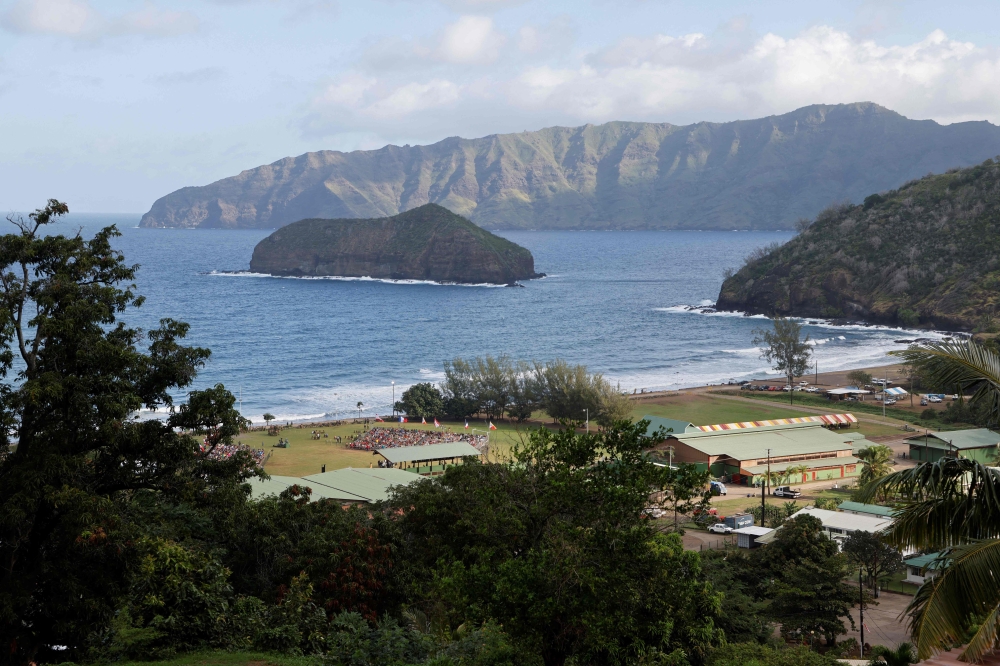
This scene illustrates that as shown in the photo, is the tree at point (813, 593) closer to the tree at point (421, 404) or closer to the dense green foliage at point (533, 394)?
the dense green foliage at point (533, 394)

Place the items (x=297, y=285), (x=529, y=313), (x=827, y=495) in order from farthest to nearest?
(x=297, y=285) → (x=529, y=313) → (x=827, y=495)

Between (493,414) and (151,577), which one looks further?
(493,414)

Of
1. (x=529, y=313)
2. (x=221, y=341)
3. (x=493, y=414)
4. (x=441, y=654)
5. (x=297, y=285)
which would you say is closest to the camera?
(x=441, y=654)

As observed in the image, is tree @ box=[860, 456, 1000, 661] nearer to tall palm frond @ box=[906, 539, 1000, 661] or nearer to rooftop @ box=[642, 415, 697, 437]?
tall palm frond @ box=[906, 539, 1000, 661]

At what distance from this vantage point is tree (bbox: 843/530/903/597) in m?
27.0

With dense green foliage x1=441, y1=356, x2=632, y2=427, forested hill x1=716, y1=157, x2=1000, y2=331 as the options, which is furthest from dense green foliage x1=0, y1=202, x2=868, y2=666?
forested hill x1=716, y1=157, x2=1000, y2=331

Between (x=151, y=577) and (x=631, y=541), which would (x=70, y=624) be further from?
(x=631, y=541)

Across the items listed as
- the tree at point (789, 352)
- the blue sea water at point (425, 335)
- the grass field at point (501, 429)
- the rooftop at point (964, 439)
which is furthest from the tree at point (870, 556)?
the tree at point (789, 352)

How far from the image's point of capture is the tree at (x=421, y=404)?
226 ft

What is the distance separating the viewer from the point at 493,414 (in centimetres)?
6969

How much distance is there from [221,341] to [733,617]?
325 feet

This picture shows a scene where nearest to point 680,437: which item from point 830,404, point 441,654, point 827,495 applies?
point 827,495

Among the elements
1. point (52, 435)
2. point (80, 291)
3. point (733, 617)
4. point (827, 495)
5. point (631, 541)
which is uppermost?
point (80, 291)

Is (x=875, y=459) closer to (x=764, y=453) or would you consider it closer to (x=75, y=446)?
(x=764, y=453)
